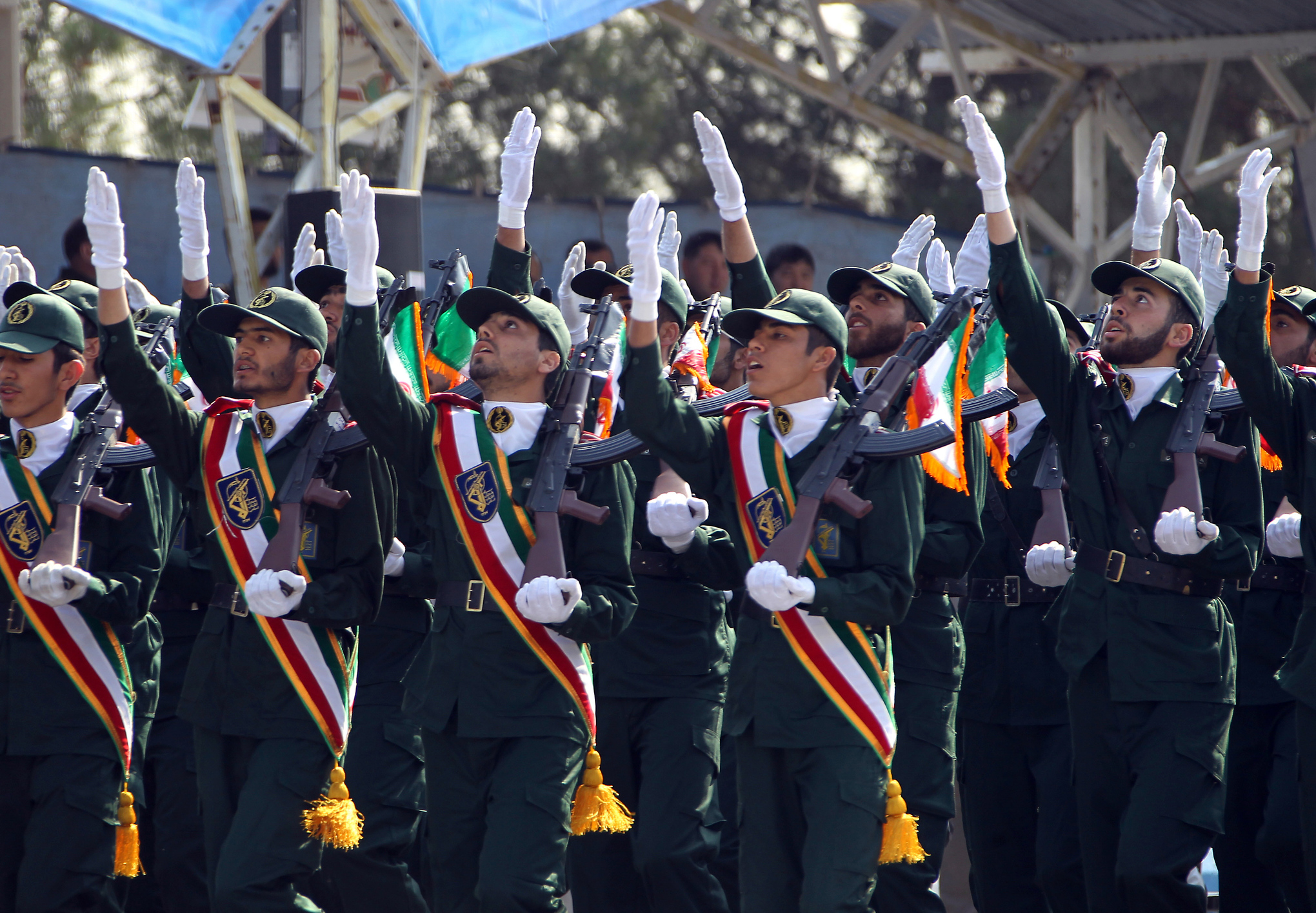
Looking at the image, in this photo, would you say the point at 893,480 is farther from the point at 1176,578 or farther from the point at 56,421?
the point at 56,421

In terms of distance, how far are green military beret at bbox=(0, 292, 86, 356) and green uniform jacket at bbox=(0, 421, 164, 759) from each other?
1.02 ft

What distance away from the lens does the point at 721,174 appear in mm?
6441

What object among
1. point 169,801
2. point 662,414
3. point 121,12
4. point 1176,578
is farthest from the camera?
point 121,12

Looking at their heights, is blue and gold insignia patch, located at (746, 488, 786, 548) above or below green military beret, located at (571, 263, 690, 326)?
below

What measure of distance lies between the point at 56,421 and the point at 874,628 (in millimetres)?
2719

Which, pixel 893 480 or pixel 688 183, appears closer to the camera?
pixel 893 480

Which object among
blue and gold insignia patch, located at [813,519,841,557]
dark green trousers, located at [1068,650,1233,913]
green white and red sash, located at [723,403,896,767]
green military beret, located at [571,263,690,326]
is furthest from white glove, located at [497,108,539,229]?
dark green trousers, located at [1068,650,1233,913]

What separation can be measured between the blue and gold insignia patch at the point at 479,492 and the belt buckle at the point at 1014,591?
203 centimetres

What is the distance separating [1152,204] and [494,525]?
2.51 meters

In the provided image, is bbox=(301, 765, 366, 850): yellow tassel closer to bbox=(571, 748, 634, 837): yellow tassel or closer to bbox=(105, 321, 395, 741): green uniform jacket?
bbox=(105, 321, 395, 741): green uniform jacket

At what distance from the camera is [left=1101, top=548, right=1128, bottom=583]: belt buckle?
5719 millimetres

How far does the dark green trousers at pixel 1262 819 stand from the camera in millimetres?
6070

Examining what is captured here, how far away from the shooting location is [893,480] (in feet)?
17.2

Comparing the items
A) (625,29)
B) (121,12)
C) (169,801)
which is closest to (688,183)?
(625,29)
